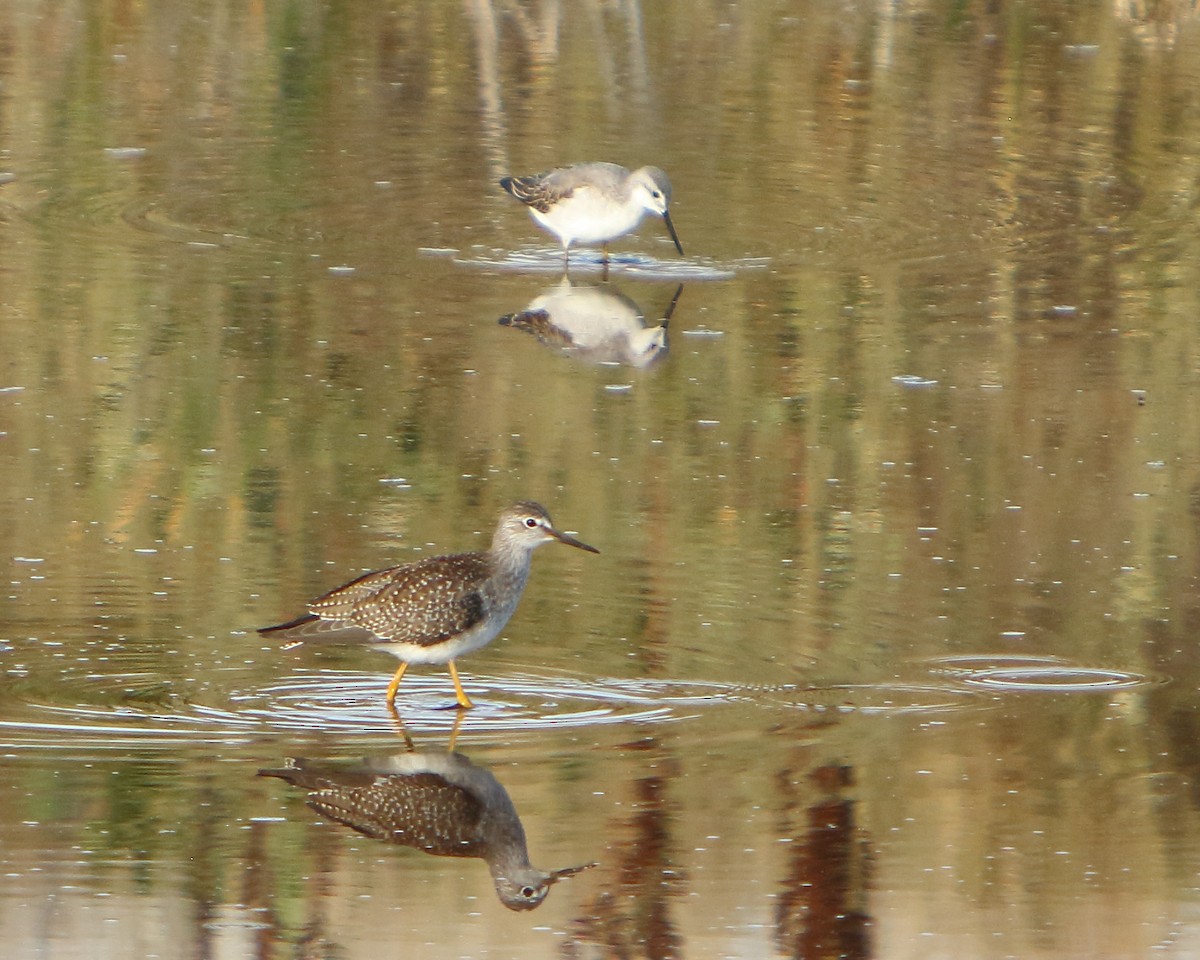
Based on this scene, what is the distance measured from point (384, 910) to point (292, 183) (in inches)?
336

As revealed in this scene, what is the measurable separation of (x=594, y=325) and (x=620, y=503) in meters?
2.52

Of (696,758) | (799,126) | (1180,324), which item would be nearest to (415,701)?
(696,758)

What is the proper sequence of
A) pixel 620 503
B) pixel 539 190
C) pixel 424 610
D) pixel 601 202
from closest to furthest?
pixel 424 610 → pixel 620 503 → pixel 601 202 → pixel 539 190

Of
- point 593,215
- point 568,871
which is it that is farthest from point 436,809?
point 593,215

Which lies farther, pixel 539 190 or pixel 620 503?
pixel 539 190

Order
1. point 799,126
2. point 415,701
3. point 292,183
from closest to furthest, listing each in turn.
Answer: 1. point 415,701
2. point 292,183
3. point 799,126

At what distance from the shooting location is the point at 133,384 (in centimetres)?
998

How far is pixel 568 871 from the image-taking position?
586 cm

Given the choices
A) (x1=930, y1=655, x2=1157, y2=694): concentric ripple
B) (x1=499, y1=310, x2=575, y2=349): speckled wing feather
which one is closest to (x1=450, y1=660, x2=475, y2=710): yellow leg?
(x1=930, y1=655, x2=1157, y2=694): concentric ripple

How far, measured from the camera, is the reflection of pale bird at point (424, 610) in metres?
6.93

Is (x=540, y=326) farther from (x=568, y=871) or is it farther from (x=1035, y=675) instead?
(x=568, y=871)

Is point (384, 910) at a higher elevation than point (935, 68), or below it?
higher

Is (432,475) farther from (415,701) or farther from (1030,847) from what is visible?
(1030,847)

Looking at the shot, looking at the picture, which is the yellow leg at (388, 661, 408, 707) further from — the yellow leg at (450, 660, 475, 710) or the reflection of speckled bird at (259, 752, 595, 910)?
the reflection of speckled bird at (259, 752, 595, 910)
